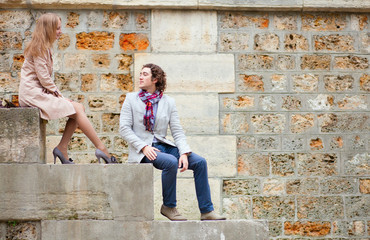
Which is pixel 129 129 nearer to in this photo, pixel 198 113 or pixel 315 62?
pixel 198 113

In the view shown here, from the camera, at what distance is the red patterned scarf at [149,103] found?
4809mm

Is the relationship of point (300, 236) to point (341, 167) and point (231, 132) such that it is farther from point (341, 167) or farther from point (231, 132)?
point (231, 132)

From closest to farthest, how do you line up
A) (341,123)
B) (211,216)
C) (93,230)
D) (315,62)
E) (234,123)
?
(93,230) < (211,216) < (234,123) < (341,123) < (315,62)

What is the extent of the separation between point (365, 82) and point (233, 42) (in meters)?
1.63

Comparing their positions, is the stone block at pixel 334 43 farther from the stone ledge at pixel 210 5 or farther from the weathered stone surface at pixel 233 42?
the weathered stone surface at pixel 233 42

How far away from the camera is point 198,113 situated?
6668 millimetres

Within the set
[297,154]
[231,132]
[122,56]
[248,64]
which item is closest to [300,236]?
[297,154]

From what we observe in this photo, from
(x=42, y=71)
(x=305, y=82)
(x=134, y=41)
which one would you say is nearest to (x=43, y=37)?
(x=42, y=71)

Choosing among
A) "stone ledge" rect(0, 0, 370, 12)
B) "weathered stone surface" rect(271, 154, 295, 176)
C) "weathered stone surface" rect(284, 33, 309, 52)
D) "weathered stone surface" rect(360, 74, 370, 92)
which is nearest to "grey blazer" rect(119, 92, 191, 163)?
"weathered stone surface" rect(271, 154, 295, 176)

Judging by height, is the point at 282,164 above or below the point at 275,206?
above

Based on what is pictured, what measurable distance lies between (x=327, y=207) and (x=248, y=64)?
6.11 feet

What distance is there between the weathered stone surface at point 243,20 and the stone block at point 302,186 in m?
1.84

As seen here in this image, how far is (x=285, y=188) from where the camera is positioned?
261 inches

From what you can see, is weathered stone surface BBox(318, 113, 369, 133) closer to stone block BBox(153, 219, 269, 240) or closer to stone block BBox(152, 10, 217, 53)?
stone block BBox(152, 10, 217, 53)
